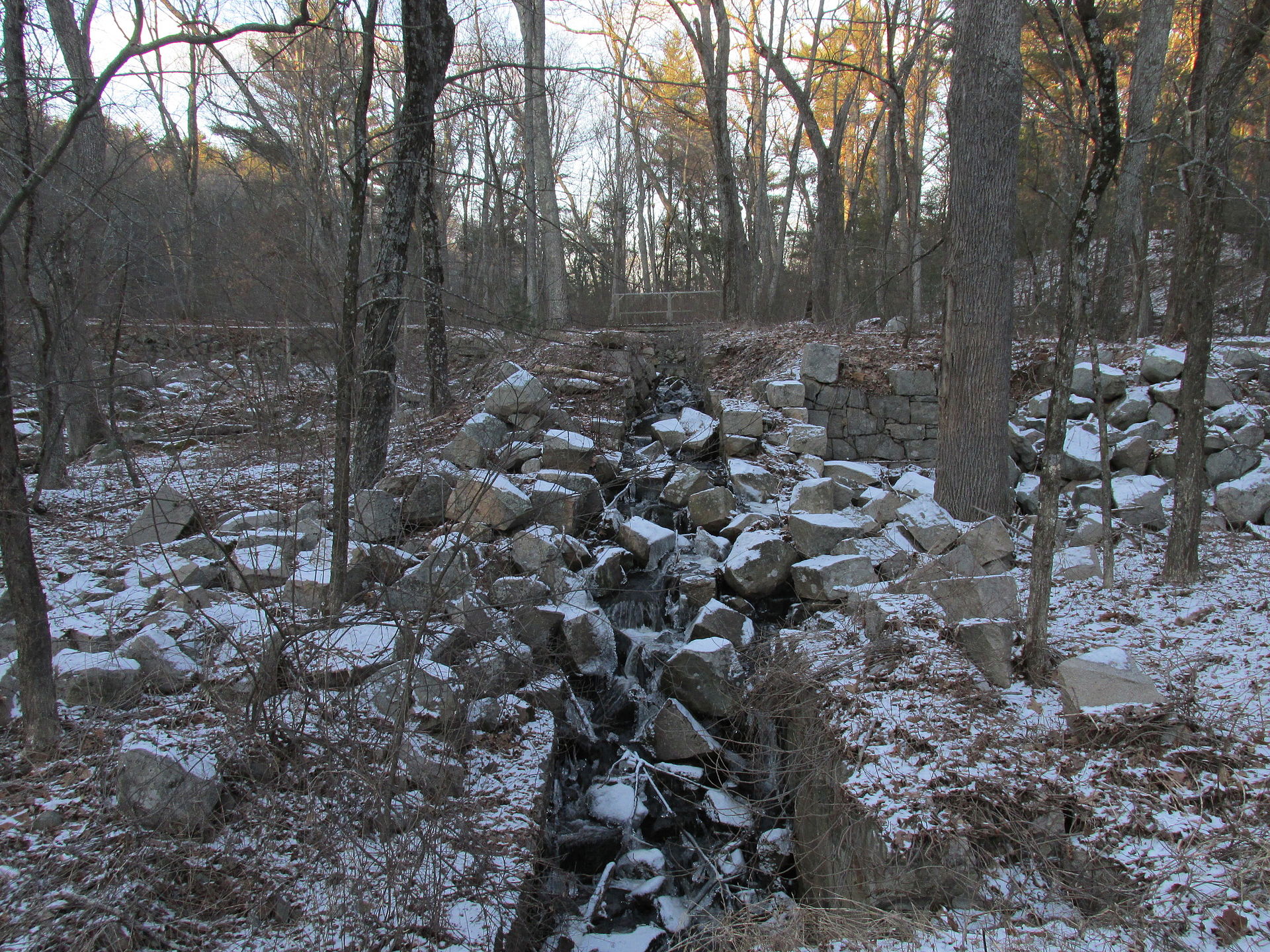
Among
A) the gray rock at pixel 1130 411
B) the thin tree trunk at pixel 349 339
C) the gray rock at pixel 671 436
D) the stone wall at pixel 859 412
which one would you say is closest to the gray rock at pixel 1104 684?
the thin tree trunk at pixel 349 339

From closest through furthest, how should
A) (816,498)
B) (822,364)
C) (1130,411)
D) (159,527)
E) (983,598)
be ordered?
1. (983,598)
2. (159,527)
3. (816,498)
4. (1130,411)
5. (822,364)

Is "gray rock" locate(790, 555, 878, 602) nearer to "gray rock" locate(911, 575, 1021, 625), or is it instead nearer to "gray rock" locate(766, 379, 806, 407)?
"gray rock" locate(911, 575, 1021, 625)

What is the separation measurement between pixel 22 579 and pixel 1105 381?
9.23 meters

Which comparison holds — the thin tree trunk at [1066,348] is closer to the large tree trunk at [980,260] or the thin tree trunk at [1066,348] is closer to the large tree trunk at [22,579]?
the large tree trunk at [980,260]

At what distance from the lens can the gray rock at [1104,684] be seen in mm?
3492

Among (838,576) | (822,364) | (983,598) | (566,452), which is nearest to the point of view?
(983,598)

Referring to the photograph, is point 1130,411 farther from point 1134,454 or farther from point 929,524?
point 929,524

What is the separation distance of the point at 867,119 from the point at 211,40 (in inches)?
841

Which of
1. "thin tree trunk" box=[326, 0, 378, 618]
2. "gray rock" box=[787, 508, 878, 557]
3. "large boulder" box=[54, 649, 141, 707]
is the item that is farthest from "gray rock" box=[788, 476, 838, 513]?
"large boulder" box=[54, 649, 141, 707]

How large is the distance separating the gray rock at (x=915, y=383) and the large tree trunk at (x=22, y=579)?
313 inches

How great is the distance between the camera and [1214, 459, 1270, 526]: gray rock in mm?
6184

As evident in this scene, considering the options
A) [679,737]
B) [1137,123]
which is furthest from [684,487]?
[1137,123]

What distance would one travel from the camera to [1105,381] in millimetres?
7461

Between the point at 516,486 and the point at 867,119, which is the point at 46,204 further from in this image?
the point at 867,119
